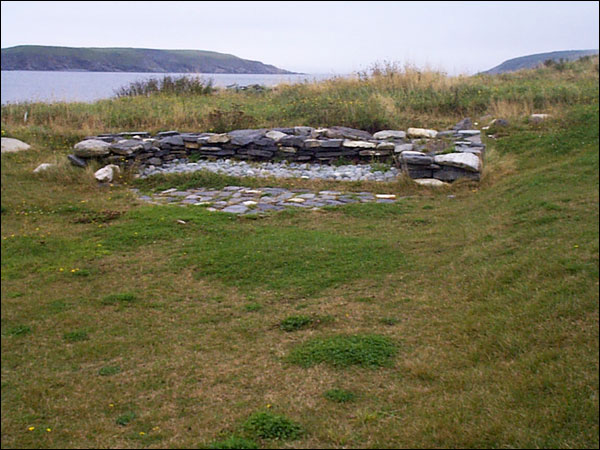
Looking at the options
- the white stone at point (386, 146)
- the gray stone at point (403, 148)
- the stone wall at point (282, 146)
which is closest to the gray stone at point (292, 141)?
the stone wall at point (282, 146)

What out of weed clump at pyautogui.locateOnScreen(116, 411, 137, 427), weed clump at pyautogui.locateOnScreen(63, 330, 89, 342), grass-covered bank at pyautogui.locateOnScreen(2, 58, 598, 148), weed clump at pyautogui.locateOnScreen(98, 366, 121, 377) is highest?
grass-covered bank at pyautogui.locateOnScreen(2, 58, 598, 148)

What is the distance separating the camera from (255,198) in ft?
26.3

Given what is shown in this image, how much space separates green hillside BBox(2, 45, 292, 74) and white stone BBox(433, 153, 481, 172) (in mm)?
4724

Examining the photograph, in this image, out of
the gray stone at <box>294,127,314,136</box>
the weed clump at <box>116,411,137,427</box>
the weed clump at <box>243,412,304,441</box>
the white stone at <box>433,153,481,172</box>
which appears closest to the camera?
the weed clump at <box>116,411,137,427</box>

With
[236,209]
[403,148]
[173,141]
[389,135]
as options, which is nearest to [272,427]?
[236,209]

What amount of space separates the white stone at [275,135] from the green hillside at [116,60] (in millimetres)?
5783

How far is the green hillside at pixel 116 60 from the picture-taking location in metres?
2.66

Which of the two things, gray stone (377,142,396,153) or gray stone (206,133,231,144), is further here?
gray stone (206,133,231,144)

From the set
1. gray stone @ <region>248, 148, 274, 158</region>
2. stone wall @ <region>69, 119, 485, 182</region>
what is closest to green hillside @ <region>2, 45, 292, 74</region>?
stone wall @ <region>69, 119, 485, 182</region>

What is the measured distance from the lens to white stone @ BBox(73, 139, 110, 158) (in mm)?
9453

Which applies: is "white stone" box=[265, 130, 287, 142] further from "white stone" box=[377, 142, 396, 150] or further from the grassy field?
the grassy field

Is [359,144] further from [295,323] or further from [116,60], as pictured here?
[116,60]

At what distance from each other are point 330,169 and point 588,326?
728 centimetres

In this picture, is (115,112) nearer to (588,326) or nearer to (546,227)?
(546,227)
